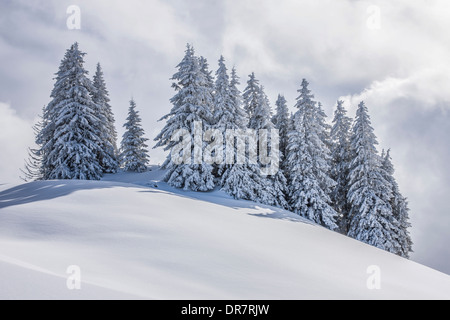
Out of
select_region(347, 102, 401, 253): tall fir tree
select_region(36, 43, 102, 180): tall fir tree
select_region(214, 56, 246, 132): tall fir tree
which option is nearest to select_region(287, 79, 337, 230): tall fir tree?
select_region(347, 102, 401, 253): tall fir tree

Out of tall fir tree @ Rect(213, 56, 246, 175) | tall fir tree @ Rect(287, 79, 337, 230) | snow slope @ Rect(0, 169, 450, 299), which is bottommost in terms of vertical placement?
snow slope @ Rect(0, 169, 450, 299)

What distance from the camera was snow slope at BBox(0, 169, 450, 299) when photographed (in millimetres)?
4020

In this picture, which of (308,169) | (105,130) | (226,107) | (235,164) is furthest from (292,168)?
(105,130)

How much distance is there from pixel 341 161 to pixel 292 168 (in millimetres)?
7237

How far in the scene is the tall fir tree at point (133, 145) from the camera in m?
33.3

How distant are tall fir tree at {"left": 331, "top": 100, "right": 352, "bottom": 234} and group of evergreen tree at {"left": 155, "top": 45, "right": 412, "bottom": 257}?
168cm

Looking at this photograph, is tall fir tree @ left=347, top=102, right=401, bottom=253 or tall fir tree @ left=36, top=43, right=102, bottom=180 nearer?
tall fir tree @ left=347, top=102, right=401, bottom=253

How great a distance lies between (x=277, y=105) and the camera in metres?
29.5

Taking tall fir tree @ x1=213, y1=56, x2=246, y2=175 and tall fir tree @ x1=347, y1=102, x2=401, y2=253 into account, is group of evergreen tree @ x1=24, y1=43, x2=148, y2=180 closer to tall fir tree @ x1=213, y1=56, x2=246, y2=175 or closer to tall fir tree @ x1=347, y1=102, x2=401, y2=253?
tall fir tree @ x1=213, y1=56, x2=246, y2=175

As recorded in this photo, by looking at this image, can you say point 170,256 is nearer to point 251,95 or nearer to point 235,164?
point 235,164

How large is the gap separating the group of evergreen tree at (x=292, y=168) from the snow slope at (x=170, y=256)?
9994 mm
